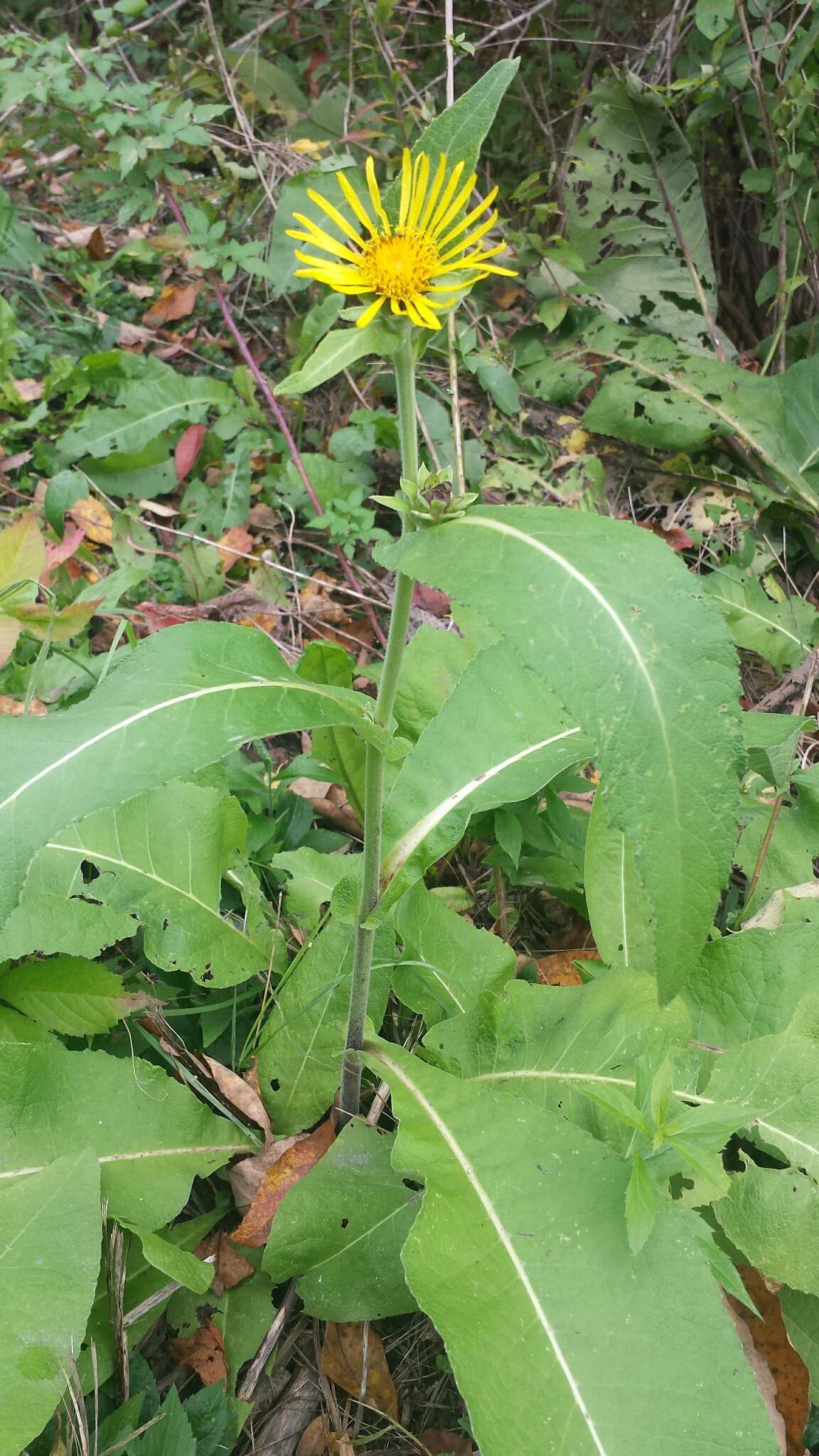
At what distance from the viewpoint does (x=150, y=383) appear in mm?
3307

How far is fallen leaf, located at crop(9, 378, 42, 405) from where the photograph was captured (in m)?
3.39

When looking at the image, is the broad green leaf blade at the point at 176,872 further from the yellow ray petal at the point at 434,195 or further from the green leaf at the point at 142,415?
the green leaf at the point at 142,415

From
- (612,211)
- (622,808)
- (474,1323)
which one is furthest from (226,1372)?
(612,211)

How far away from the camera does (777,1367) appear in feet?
5.26

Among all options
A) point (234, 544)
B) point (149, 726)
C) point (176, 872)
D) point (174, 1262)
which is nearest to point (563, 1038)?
point (174, 1262)

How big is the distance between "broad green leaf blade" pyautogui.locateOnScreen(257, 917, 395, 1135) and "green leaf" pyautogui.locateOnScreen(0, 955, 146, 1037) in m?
0.31

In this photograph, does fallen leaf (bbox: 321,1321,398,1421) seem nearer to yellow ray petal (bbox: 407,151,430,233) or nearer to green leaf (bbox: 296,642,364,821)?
green leaf (bbox: 296,642,364,821)

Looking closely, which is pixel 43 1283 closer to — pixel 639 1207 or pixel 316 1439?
pixel 316 1439

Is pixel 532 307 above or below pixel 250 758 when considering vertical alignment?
above

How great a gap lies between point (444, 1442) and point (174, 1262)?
1.92 feet

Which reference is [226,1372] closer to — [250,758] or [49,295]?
[250,758]

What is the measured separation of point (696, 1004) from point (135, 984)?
4.00ft

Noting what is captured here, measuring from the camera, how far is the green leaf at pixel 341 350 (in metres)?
1.16

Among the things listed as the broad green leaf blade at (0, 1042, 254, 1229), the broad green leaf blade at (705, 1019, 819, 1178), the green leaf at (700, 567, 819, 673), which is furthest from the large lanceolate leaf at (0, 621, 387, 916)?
the green leaf at (700, 567, 819, 673)
